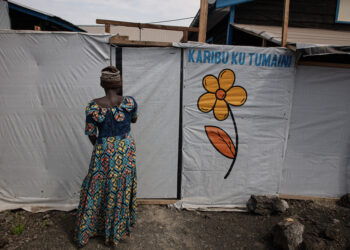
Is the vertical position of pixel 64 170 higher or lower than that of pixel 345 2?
lower

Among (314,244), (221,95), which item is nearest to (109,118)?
(221,95)

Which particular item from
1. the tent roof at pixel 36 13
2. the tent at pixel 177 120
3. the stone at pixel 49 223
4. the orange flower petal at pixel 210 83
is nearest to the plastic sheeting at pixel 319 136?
the tent at pixel 177 120

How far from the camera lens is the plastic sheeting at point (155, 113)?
128 inches

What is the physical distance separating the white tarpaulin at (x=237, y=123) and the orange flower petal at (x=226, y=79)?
14 mm

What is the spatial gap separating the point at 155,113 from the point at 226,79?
1146 millimetres

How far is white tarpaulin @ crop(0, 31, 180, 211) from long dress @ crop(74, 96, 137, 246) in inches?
32.5

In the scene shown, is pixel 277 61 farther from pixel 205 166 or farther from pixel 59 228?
pixel 59 228

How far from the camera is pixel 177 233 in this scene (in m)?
3.02

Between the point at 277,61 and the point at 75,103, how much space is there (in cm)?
298

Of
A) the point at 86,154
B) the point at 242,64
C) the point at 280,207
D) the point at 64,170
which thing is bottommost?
the point at 280,207

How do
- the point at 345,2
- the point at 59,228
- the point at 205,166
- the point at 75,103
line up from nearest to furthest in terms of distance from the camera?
the point at 59,228 < the point at 75,103 < the point at 205,166 < the point at 345,2

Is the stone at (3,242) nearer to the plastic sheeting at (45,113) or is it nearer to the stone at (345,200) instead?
the plastic sheeting at (45,113)

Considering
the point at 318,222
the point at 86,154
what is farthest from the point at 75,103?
the point at 318,222

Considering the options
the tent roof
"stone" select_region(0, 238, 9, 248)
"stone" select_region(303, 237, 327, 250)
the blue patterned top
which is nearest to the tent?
"stone" select_region(0, 238, 9, 248)
